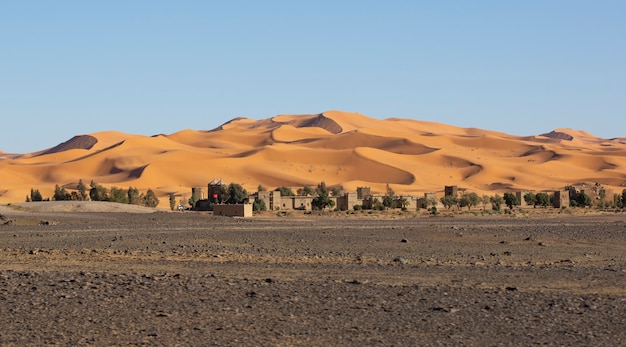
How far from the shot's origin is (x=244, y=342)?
1031cm

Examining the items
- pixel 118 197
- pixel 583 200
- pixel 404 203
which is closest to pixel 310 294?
pixel 404 203

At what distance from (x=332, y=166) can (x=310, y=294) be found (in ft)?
321

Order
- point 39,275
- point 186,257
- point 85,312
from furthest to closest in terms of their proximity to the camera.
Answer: point 186,257
point 39,275
point 85,312

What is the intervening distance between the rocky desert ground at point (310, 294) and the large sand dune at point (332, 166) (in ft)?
191

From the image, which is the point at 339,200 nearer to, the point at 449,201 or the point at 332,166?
the point at 449,201

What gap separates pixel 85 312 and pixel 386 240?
1503 centimetres

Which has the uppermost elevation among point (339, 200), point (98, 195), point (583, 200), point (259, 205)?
point (98, 195)

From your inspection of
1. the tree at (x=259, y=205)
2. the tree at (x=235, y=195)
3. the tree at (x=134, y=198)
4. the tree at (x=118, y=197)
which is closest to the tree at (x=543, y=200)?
the tree at (x=235, y=195)

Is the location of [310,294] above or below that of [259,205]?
below

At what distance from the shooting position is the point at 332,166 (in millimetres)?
111312

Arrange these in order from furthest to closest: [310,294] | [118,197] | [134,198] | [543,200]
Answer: [543,200], [134,198], [118,197], [310,294]

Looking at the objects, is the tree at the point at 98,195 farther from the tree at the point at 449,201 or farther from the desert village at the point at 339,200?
the tree at the point at 449,201

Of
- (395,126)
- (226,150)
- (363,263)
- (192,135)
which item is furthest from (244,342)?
(395,126)

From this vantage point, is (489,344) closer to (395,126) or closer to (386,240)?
(386,240)
